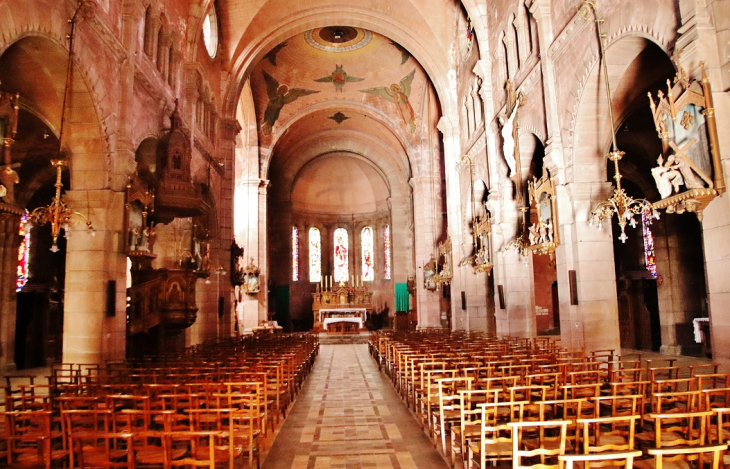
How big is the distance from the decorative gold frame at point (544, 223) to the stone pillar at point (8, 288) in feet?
51.8

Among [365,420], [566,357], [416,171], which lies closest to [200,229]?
[365,420]

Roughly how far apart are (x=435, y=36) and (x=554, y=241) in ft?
44.5

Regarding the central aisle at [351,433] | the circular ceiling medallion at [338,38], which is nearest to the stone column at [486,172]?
the central aisle at [351,433]

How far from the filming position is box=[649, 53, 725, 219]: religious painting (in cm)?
695

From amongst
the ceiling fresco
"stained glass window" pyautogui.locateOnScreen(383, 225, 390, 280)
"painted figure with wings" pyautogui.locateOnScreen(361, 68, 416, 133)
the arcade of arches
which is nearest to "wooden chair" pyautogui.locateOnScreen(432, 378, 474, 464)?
the arcade of arches

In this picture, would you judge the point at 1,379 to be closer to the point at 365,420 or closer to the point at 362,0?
the point at 365,420

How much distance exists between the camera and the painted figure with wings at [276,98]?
29.7m

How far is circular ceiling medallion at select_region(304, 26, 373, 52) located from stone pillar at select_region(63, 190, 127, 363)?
1815cm

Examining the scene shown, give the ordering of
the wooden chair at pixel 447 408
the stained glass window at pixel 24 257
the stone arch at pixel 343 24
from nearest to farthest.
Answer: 1. the wooden chair at pixel 447 408
2. the stained glass window at pixel 24 257
3. the stone arch at pixel 343 24

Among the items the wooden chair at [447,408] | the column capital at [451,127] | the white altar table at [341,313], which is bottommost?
the wooden chair at [447,408]

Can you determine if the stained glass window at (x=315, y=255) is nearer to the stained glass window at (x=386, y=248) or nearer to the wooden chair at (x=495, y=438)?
the stained glass window at (x=386, y=248)

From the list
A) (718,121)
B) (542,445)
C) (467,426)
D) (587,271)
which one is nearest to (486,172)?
(587,271)

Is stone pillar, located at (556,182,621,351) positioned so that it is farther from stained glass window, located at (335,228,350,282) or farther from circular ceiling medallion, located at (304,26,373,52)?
stained glass window, located at (335,228,350,282)

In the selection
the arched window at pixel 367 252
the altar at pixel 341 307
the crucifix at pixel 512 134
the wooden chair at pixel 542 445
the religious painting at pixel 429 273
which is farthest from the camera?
the arched window at pixel 367 252
